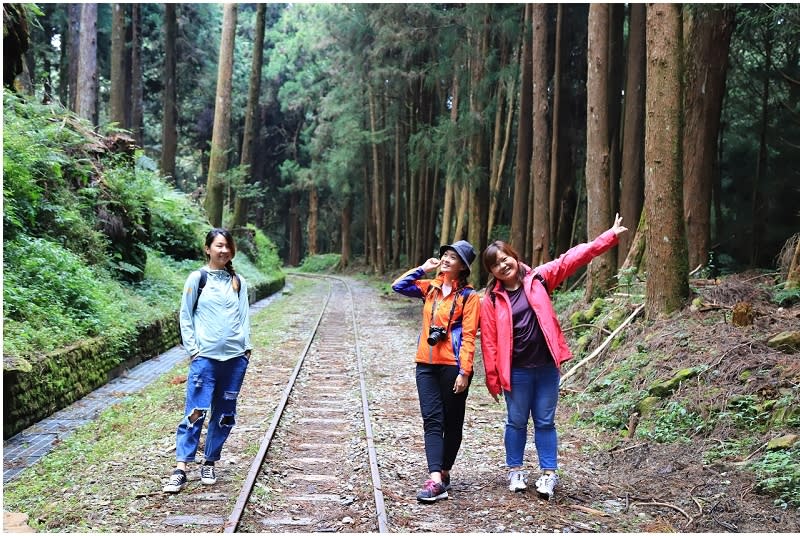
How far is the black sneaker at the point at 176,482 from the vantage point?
5266mm

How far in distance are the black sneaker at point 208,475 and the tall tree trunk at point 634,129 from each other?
9181mm

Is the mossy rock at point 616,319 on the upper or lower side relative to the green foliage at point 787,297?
lower

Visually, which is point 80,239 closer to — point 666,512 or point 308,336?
point 308,336

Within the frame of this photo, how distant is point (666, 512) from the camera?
5.04 m

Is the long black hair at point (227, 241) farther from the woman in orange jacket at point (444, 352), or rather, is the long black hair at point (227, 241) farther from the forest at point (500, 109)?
the forest at point (500, 109)

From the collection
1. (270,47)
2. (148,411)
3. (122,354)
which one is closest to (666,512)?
(148,411)

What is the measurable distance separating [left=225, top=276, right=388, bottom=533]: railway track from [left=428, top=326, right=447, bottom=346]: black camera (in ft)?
3.97

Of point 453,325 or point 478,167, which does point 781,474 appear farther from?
point 478,167

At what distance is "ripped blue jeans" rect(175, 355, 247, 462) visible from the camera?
5352 mm

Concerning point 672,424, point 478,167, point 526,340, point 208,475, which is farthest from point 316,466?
point 478,167

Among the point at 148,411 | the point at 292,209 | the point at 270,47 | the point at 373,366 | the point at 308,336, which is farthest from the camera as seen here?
the point at 292,209

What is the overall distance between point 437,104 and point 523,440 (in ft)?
82.9

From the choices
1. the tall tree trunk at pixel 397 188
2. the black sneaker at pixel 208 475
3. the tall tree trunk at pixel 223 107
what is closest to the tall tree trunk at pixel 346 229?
the tall tree trunk at pixel 397 188

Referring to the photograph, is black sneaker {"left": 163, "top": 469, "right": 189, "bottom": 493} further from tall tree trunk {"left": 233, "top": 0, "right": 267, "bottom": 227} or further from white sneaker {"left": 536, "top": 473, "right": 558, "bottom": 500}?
tall tree trunk {"left": 233, "top": 0, "right": 267, "bottom": 227}
